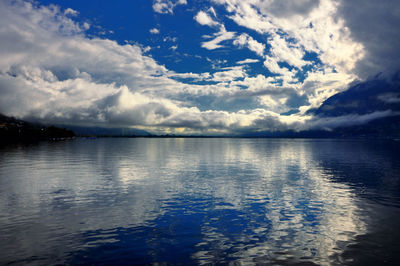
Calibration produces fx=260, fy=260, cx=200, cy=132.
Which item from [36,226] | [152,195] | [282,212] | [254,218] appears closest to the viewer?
[36,226]

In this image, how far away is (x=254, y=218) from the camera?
26.9 metres

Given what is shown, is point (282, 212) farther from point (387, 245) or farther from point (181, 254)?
point (181, 254)

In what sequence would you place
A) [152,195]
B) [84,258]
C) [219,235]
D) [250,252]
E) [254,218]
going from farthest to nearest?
→ [152,195], [254,218], [219,235], [250,252], [84,258]

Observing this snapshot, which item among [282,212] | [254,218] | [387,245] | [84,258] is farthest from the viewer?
[282,212]

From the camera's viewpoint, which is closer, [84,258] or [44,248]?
[84,258]

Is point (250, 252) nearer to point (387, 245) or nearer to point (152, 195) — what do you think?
point (387, 245)

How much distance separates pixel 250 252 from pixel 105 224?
13853 mm

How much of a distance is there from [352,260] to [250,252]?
270 inches

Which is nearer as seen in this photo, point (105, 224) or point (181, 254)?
point (181, 254)

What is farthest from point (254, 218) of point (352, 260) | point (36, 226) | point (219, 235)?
point (36, 226)

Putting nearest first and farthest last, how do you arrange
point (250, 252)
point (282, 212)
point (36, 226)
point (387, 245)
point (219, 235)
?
1. point (250, 252)
2. point (387, 245)
3. point (219, 235)
4. point (36, 226)
5. point (282, 212)

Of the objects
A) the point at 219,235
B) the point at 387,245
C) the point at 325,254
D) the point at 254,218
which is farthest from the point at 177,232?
the point at 387,245

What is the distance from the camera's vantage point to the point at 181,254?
18.5 m

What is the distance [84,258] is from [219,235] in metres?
10.5
